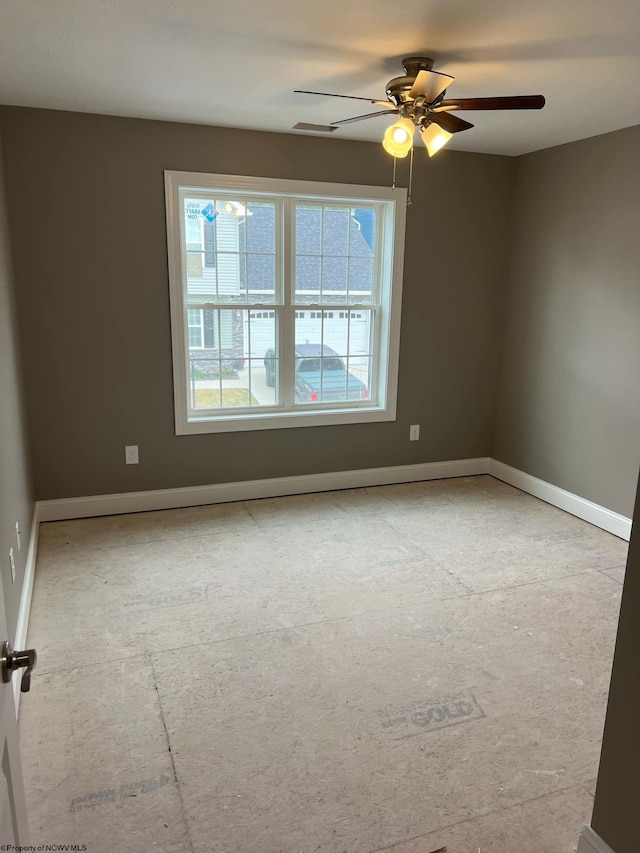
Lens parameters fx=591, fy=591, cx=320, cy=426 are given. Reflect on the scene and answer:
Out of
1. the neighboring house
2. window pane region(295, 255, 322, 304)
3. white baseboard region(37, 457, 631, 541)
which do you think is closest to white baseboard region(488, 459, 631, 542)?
white baseboard region(37, 457, 631, 541)

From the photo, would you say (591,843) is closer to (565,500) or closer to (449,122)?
(449,122)

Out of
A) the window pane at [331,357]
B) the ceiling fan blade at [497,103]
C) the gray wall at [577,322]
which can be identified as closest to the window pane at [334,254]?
the window pane at [331,357]

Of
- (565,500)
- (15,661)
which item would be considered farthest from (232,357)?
(15,661)

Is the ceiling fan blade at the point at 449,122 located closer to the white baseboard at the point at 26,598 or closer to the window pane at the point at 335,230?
the window pane at the point at 335,230

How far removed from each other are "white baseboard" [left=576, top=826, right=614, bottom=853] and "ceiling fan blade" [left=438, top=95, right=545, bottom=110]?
2.51m

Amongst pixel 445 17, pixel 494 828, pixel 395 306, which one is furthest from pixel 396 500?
pixel 445 17

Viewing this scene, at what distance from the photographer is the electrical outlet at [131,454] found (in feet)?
Result: 13.0

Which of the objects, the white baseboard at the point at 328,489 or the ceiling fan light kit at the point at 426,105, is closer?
the ceiling fan light kit at the point at 426,105

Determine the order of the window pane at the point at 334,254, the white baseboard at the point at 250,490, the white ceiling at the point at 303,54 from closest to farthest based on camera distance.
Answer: the white ceiling at the point at 303,54
the white baseboard at the point at 250,490
the window pane at the point at 334,254

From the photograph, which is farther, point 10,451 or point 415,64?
point 10,451

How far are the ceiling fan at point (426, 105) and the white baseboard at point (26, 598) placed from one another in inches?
99.1

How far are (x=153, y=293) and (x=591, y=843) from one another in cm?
349

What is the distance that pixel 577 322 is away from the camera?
4043mm

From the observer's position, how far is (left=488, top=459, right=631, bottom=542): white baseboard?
3.80 metres
